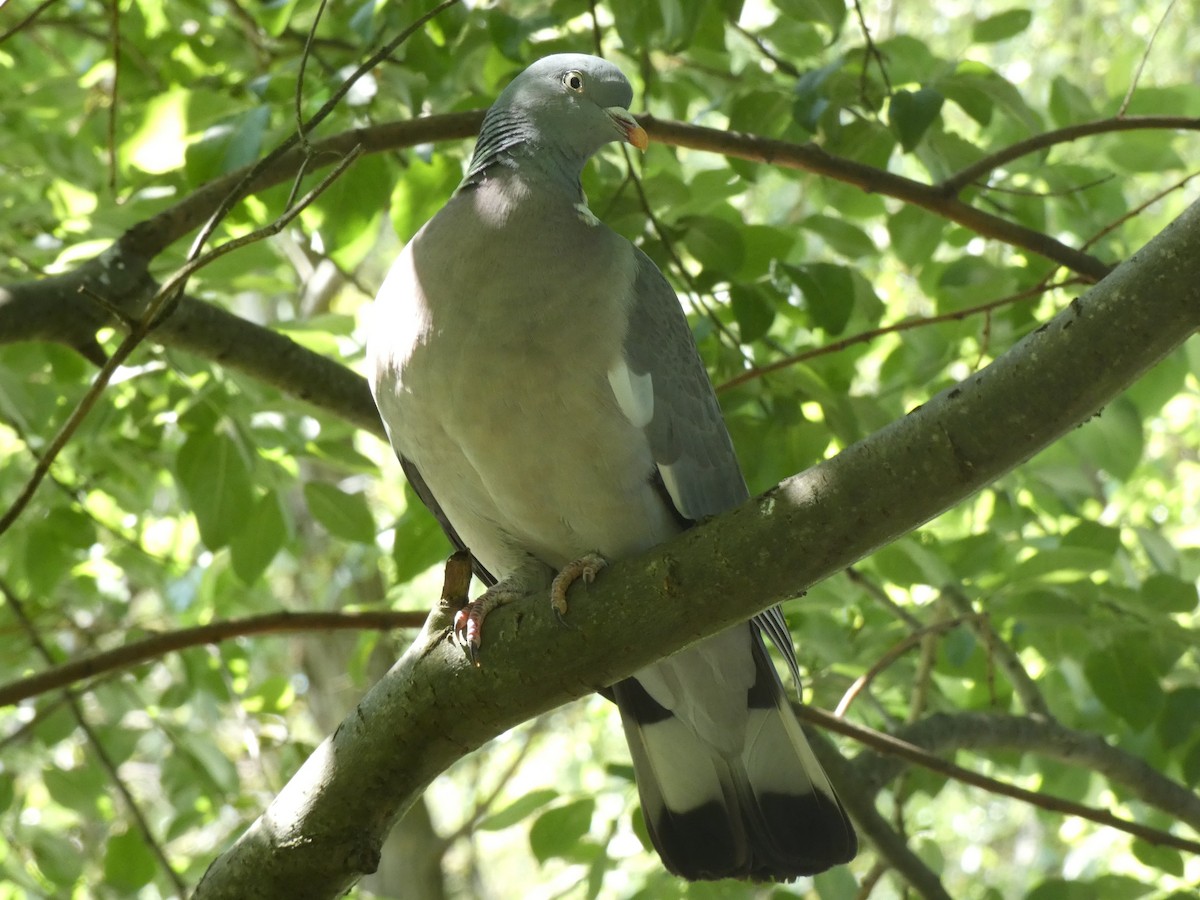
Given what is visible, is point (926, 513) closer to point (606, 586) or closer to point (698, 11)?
point (606, 586)

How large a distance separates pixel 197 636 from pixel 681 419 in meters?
1.10

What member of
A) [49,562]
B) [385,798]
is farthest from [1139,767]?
[49,562]

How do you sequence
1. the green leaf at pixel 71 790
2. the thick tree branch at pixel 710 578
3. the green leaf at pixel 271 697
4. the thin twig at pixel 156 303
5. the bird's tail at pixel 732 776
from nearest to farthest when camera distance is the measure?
the thick tree branch at pixel 710 578 < the thin twig at pixel 156 303 < the bird's tail at pixel 732 776 < the green leaf at pixel 71 790 < the green leaf at pixel 271 697

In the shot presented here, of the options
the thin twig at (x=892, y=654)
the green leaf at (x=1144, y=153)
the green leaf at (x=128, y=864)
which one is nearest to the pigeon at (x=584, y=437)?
the thin twig at (x=892, y=654)

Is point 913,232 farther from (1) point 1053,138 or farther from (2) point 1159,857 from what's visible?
(2) point 1159,857

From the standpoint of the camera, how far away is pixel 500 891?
46.2ft

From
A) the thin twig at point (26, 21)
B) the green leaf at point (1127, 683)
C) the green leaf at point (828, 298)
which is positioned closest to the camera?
the thin twig at point (26, 21)

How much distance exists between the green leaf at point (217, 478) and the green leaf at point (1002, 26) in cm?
194

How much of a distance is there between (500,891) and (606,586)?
1342cm

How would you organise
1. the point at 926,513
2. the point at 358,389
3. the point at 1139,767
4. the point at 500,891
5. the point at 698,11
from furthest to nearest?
the point at 500,891 < the point at 1139,767 < the point at 358,389 < the point at 698,11 < the point at 926,513

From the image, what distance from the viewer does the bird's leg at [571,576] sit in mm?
1750

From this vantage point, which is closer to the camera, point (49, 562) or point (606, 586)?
point (606, 586)

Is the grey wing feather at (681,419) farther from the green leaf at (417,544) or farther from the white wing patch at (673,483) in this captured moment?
the green leaf at (417,544)

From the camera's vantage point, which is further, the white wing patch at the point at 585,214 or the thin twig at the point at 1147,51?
the white wing patch at the point at 585,214
